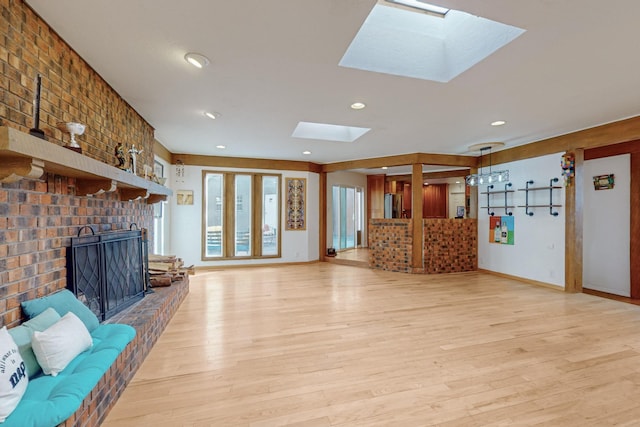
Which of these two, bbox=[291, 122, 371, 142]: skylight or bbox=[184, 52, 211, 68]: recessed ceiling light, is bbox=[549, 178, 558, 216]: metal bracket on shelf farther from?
bbox=[184, 52, 211, 68]: recessed ceiling light

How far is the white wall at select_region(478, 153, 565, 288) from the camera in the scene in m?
4.89

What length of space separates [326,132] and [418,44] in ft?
8.44

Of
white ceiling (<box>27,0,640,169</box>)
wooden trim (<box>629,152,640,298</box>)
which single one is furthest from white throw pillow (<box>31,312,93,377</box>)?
wooden trim (<box>629,152,640,298</box>)

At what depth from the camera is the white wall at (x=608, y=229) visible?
484 cm

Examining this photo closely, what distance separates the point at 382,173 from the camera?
380 inches

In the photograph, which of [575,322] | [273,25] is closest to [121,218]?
[273,25]

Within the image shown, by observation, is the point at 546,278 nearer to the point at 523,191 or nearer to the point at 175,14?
the point at 523,191

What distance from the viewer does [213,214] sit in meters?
6.66

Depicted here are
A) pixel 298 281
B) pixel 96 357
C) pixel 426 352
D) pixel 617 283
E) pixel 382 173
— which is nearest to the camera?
pixel 96 357

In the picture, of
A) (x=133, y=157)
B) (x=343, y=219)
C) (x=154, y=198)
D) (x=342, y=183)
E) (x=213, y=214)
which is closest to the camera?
(x=133, y=157)

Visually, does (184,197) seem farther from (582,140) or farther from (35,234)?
(582,140)

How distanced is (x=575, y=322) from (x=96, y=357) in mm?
4652

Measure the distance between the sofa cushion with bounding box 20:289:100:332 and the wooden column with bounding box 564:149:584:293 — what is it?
6.28 m

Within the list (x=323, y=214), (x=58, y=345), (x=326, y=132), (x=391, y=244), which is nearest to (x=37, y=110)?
(x=58, y=345)
